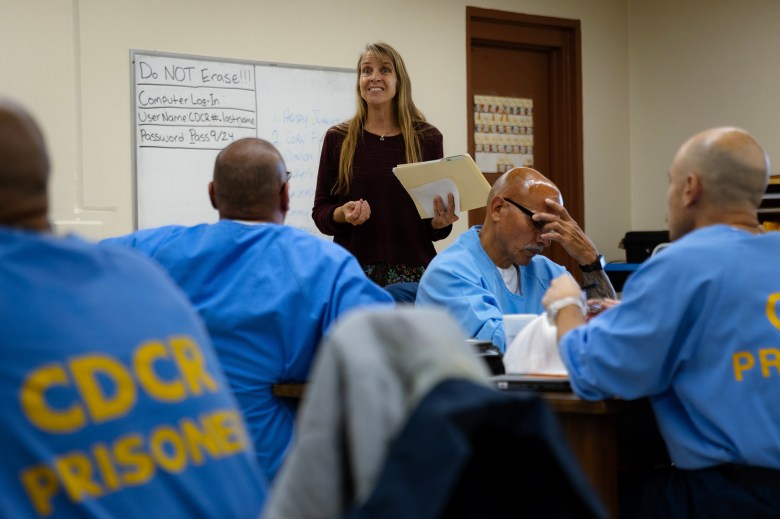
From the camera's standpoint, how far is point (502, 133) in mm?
6523

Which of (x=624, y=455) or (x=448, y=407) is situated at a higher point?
(x=448, y=407)

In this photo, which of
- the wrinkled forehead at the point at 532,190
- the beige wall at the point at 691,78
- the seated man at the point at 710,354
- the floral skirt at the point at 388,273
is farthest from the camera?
the beige wall at the point at 691,78

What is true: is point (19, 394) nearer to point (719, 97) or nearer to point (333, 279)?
point (333, 279)

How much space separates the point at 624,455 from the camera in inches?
98.3

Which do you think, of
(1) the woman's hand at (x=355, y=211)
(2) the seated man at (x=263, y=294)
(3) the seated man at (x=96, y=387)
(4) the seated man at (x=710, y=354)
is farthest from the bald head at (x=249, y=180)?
(1) the woman's hand at (x=355, y=211)

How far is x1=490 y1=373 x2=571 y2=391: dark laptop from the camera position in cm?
216

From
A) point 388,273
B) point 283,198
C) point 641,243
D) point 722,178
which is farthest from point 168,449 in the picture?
point 641,243

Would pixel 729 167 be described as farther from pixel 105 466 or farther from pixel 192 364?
pixel 105 466

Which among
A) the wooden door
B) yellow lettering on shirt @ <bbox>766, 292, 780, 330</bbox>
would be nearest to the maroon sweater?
yellow lettering on shirt @ <bbox>766, 292, 780, 330</bbox>

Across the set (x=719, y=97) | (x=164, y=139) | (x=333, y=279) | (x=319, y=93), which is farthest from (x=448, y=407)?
(x=719, y=97)

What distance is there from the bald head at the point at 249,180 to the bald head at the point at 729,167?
0.93 m

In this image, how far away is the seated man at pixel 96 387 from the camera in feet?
3.81

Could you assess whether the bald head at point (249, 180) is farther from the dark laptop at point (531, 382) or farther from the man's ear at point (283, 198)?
the dark laptop at point (531, 382)

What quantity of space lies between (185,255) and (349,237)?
1676 millimetres
